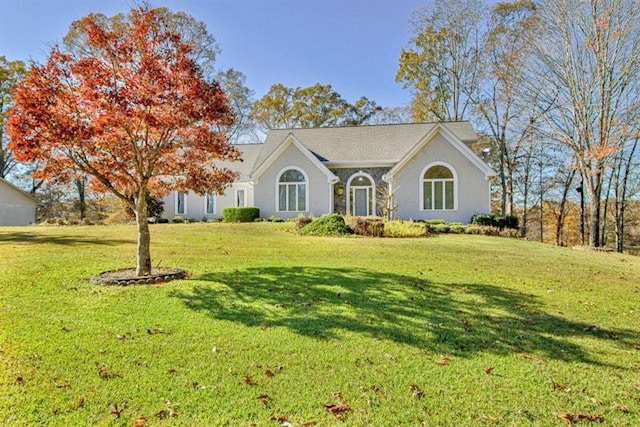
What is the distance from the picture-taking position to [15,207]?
92.8 feet

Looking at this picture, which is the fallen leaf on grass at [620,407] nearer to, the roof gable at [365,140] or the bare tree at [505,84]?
the roof gable at [365,140]

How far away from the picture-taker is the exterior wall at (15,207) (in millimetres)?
27594

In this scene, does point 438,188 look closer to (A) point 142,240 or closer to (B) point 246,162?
(B) point 246,162

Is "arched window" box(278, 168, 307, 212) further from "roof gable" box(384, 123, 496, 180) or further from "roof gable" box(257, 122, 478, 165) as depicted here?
"roof gable" box(384, 123, 496, 180)

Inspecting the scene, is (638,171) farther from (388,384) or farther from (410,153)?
(388,384)

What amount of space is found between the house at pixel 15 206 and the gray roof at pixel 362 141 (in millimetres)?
16204

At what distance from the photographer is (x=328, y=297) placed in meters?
6.80

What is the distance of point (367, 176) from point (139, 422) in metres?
20.9

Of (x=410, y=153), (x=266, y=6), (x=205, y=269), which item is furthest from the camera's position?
(x=410, y=153)

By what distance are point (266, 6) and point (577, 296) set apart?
12.6m

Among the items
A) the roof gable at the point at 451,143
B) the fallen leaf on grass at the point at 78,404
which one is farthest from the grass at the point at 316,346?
the roof gable at the point at 451,143

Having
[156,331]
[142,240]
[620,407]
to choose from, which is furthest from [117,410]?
[142,240]

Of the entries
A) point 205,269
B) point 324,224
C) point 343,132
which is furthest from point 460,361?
point 343,132

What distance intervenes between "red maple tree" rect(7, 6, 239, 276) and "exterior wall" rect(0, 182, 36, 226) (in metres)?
25.9
